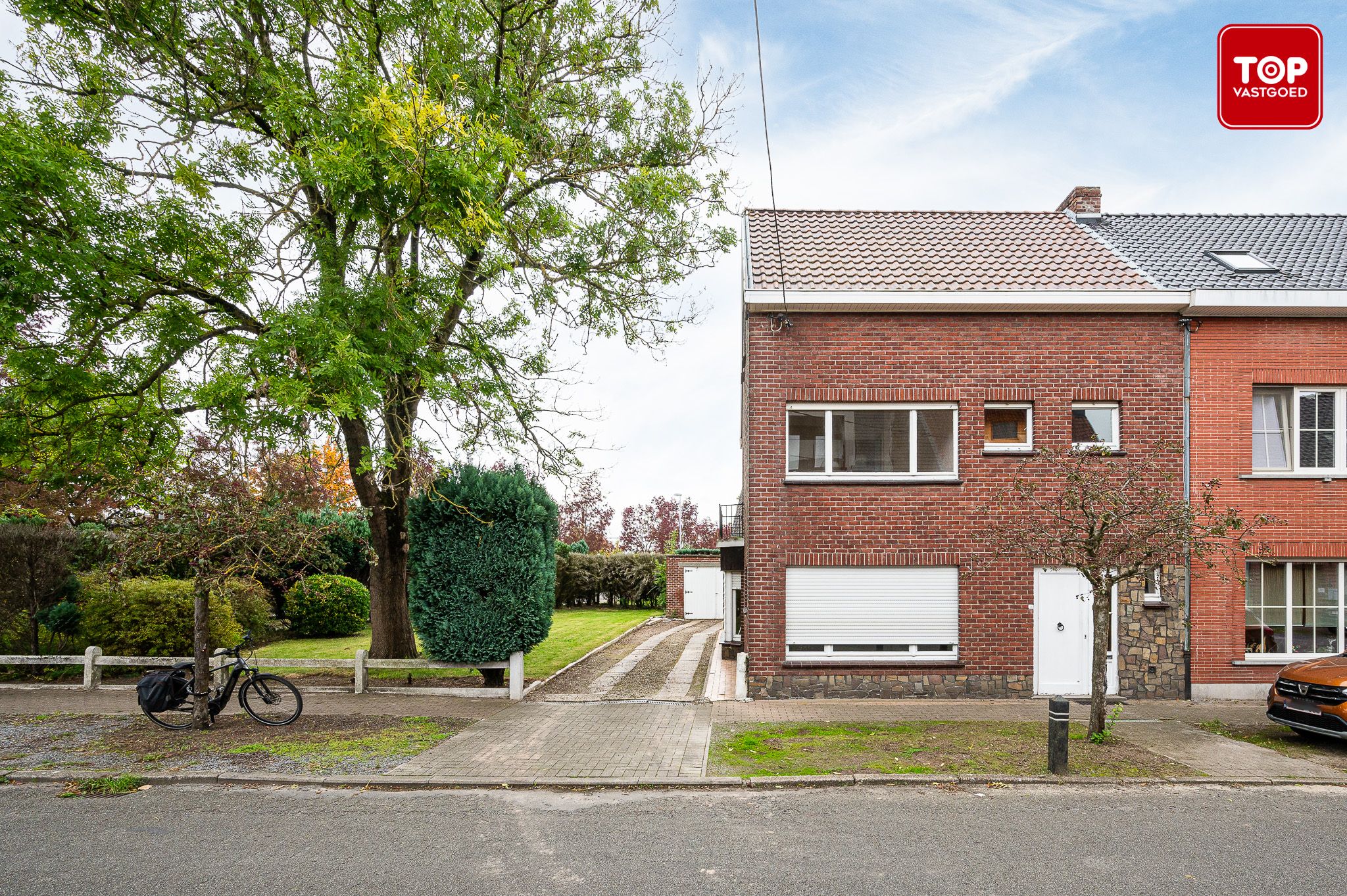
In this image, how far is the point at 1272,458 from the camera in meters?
12.0

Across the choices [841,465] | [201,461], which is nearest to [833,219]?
[841,465]

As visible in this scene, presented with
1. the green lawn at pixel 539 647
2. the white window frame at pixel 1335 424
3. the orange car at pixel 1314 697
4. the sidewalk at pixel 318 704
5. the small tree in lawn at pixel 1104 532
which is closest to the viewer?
the small tree in lawn at pixel 1104 532

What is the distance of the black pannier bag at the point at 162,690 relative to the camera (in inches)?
357

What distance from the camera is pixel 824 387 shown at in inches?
464

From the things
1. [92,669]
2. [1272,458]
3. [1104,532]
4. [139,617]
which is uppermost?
[1272,458]

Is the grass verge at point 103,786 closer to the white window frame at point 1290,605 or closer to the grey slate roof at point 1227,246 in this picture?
the white window frame at point 1290,605

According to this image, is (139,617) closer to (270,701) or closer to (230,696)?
(230,696)

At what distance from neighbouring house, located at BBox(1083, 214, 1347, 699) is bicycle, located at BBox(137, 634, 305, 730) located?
13278mm

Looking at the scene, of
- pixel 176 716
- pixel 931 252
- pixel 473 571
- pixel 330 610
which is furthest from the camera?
pixel 330 610

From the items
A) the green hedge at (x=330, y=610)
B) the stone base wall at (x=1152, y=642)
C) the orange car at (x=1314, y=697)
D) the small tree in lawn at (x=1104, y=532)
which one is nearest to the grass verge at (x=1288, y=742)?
the orange car at (x=1314, y=697)

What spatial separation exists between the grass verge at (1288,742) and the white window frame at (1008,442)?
14.3 feet

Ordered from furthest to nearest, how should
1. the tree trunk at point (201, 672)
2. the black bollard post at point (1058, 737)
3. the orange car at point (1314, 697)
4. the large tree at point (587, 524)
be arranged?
the large tree at point (587, 524)
the tree trunk at point (201, 672)
the orange car at point (1314, 697)
the black bollard post at point (1058, 737)

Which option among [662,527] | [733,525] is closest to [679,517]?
[662,527]

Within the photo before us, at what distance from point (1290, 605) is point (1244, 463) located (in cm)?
233
